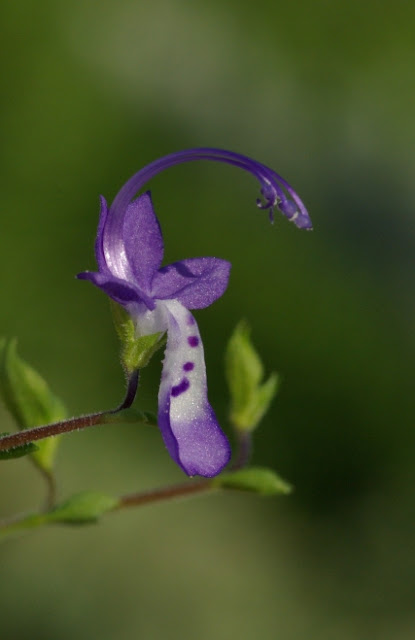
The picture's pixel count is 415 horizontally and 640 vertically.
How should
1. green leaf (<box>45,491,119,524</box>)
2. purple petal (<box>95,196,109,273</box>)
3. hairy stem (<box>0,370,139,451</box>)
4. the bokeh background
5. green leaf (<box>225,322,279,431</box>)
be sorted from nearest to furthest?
hairy stem (<box>0,370,139,451</box>) → purple petal (<box>95,196,109,273</box>) → green leaf (<box>45,491,119,524</box>) → green leaf (<box>225,322,279,431</box>) → the bokeh background

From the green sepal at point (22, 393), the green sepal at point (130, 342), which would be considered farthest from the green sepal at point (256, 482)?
the green sepal at point (130, 342)

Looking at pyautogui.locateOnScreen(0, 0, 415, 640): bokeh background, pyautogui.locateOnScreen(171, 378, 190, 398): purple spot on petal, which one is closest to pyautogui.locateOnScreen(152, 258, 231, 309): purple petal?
pyautogui.locateOnScreen(171, 378, 190, 398): purple spot on petal

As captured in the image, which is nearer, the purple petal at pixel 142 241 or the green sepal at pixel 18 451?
the green sepal at pixel 18 451

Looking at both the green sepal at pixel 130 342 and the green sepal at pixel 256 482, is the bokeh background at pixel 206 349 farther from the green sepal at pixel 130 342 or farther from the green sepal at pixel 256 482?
the green sepal at pixel 130 342

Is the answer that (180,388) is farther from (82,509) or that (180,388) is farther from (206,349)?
(206,349)

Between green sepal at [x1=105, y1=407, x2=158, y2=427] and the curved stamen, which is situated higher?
the curved stamen

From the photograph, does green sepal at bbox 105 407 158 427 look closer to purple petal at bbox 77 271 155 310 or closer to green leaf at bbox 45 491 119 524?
purple petal at bbox 77 271 155 310

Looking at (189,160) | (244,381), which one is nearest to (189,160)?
(189,160)
